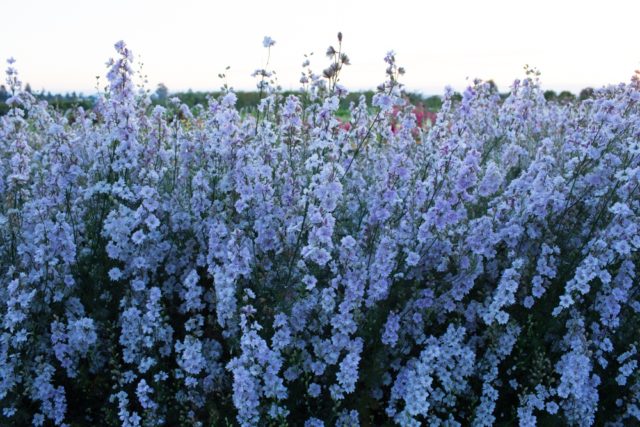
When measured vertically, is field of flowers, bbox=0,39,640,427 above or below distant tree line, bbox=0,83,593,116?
below

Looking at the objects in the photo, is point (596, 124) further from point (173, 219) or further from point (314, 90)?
point (173, 219)

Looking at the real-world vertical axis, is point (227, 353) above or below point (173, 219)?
below

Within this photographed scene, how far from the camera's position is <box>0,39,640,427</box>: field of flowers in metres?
3.19

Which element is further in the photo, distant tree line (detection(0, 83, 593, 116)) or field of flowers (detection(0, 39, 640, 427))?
distant tree line (detection(0, 83, 593, 116))

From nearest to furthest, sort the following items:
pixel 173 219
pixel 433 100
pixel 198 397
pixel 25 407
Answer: pixel 198 397 < pixel 25 407 < pixel 173 219 < pixel 433 100

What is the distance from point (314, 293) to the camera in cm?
338

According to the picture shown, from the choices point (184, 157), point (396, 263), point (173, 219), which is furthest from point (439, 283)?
point (184, 157)

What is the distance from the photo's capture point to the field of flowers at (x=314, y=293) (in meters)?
3.19

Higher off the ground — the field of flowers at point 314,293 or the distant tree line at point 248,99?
the distant tree line at point 248,99

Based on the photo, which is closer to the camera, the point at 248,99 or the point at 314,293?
the point at 314,293

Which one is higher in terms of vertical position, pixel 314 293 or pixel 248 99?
pixel 248 99

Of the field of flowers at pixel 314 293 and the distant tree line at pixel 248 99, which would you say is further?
the distant tree line at pixel 248 99

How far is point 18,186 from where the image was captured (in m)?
4.27

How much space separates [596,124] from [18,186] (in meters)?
4.10
